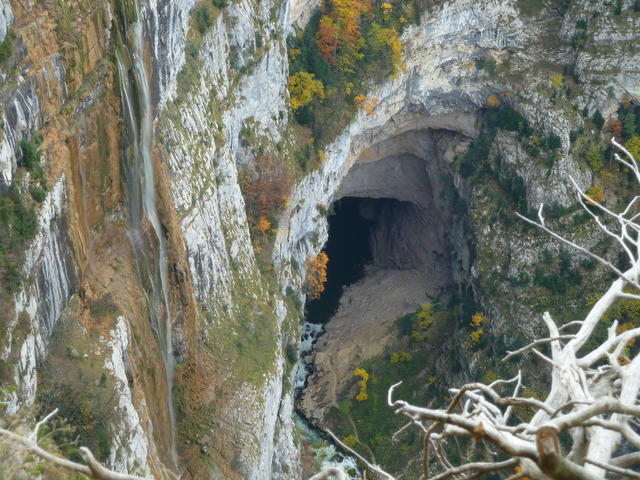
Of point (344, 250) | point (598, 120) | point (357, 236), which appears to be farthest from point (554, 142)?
point (344, 250)

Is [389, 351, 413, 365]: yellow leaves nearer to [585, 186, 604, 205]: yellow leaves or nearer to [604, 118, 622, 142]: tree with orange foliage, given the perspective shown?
[585, 186, 604, 205]: yellow leaves

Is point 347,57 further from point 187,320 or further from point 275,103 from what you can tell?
point 187,320

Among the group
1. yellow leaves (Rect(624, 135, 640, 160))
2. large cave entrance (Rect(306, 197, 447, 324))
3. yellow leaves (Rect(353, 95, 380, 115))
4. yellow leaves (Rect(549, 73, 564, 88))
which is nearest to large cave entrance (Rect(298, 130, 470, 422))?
large cave entrance (Rect(306, 197, 447, 324))

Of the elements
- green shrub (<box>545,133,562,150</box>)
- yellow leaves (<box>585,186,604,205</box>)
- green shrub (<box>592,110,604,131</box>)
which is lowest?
yellow leaves (<box>585,186,604,205</box>)

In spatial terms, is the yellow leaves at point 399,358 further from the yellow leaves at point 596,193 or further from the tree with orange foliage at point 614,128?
the tree with orange foliage at point 614,128

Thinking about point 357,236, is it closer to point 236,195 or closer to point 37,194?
point 236,195

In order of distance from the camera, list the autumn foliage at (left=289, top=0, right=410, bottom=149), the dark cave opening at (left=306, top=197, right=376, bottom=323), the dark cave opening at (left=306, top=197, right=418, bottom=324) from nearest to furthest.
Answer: the autumn foliage at (left=289, top=0, right=410, bottom=149) → the dark cave opening at (left=306, top=197, right=376, bottom=323) → the dark cave opening at (left=306, top=197, right=418, bottom=324)

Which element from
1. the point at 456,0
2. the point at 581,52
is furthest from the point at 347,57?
the point at 581,52
